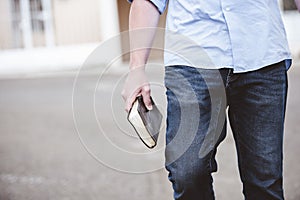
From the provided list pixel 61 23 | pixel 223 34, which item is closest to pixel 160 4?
pixel 223 34

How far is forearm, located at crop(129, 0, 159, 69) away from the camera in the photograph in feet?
5.67

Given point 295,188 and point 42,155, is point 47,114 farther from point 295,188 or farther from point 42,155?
point 295,188

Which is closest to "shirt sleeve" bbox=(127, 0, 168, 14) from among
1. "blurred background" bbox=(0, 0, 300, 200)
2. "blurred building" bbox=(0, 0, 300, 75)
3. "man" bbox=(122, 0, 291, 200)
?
"man" bbox=(122, 0, 291, 200)

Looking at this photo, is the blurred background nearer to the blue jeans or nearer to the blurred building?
the blurred building

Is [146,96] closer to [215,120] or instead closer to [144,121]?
[144,121]

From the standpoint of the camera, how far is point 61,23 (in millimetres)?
15336

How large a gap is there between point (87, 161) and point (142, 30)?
122 inches

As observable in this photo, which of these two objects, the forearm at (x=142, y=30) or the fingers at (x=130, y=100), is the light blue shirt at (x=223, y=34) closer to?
the forearm at (x=142, y=30)

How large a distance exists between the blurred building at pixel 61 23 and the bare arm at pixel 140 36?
13.0 meters

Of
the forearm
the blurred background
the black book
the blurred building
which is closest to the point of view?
the black book

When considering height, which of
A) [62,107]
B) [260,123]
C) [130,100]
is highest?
[130,100]

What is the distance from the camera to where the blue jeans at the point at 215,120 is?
5.65ft

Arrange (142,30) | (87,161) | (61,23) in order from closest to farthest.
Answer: (142,30), (87,161), (61,23)

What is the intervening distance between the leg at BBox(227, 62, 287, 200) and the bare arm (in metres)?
0.27
